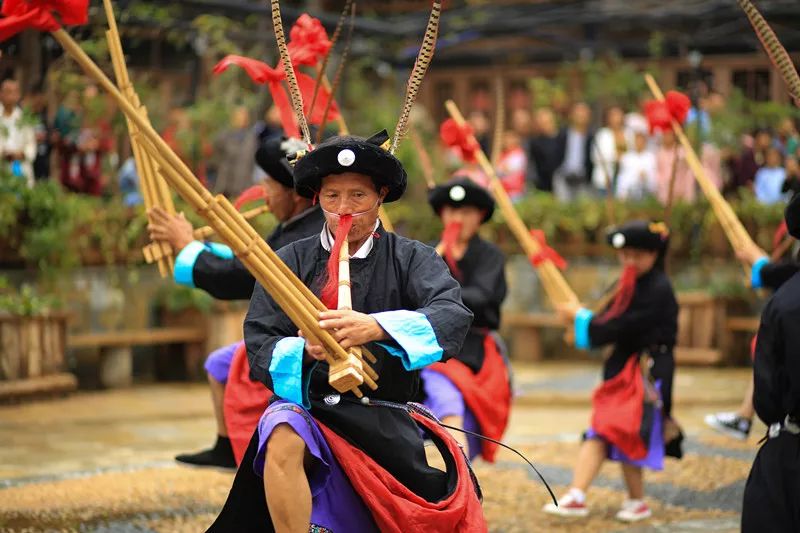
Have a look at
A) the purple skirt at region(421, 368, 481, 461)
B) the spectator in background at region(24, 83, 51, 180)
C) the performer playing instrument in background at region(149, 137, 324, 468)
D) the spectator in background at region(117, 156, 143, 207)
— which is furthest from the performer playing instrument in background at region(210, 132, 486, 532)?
the spectator in background at region(117, 156, 143, 207)

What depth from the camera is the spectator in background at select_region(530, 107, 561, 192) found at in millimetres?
15883

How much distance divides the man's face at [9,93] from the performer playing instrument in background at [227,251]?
5.36 meters

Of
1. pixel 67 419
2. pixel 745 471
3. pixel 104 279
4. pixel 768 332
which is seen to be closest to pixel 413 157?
pixel 104 279

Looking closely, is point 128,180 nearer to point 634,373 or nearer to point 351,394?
point 634,373

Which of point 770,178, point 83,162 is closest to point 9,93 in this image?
point 83,162

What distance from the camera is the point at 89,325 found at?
41.0 feet

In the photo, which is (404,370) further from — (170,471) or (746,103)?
(746,103)

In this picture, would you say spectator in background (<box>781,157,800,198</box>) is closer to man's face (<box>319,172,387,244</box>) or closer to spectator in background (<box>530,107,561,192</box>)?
man's face (<box>319,172,387,244</box>)

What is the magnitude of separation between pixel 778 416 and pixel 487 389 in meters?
2.65

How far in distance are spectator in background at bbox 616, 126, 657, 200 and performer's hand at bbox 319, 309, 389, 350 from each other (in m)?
10.7

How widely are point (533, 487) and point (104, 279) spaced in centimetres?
568

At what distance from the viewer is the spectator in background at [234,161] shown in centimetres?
1404

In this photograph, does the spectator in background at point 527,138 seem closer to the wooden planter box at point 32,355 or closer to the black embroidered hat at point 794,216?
the wooden planter box at point 32,355

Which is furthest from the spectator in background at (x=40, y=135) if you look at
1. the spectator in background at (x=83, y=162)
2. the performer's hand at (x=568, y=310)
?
the performer's hand at (x=568, y=310)
